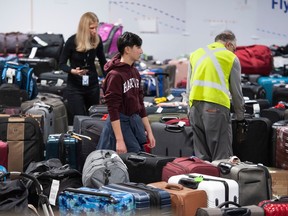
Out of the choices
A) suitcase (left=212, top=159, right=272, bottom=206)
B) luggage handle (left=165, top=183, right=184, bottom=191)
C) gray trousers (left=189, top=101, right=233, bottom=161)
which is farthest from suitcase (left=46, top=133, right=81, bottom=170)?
luggage handle (left=165, top=183, right=184, bottom=191)

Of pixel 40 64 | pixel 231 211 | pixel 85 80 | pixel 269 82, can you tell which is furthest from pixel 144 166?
pixel 40 64

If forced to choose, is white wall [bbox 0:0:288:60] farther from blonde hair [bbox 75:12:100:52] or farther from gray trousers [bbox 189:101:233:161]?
gray trousers [bbox 189:101:233:161]

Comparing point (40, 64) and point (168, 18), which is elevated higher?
point (168, 18)

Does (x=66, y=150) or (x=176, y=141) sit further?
(x=176, y=141)

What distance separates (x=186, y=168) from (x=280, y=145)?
214cm

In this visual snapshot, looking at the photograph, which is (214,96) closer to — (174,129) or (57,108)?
(174,129)

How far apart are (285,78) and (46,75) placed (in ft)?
11.0

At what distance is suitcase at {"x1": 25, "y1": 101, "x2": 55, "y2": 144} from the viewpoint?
8375 mm

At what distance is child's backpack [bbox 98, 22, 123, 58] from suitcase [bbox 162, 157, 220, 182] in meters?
6.98

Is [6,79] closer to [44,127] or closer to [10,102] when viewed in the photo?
[10,102]

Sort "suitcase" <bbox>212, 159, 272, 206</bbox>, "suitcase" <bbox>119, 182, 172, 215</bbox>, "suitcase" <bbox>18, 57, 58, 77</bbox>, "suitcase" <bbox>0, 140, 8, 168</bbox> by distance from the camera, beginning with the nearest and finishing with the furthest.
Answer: "suitcase" <bbox>119, 182, 172, 215</bbox> → "suitcase" <bbox>212, 159, 272, 206</bbox> → "suitcase" <bbox>0, 140, 8, 168</bbox> → "suitcase" <bbox>18, 57, 58, 77</bbox>

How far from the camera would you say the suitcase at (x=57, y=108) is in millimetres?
8906

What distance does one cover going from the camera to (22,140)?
714 centimetres

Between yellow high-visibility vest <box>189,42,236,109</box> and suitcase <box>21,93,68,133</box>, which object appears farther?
Answer: suitcase <box>21,93,68,133</box>
